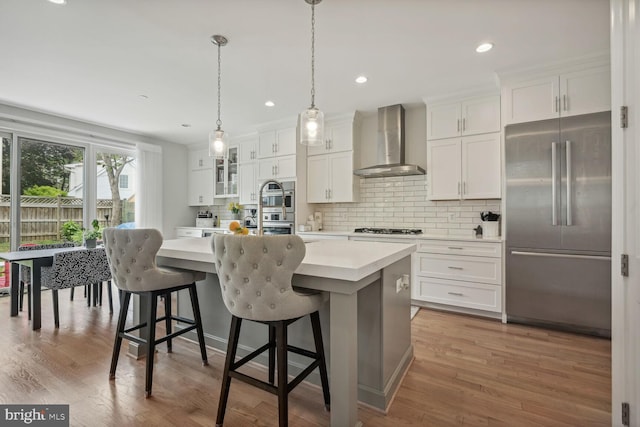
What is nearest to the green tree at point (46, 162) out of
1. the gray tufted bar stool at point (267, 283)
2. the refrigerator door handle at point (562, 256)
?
the gray tufted bar stool at point (267, 283)

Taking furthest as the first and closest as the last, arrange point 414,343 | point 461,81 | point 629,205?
point 461,81 < point 414,343 < point 629,205

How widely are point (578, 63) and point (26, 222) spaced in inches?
275

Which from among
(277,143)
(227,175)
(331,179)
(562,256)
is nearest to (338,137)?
(331,179)

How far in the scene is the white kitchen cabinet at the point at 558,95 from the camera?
2.76 meters

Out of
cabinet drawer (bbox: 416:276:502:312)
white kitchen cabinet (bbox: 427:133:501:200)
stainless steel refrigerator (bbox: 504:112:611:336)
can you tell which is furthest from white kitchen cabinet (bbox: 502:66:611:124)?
cabinet drawer (bbox: 416:276:502:312)

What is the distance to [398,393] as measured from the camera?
1904 mm

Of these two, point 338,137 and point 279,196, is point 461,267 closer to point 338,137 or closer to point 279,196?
point 338,137

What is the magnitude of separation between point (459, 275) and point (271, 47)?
118 inches

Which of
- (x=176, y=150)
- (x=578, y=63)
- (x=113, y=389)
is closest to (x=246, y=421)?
(x=113, y=389)

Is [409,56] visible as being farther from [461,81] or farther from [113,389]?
[113,389]

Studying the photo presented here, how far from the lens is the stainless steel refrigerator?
2688 millimetres

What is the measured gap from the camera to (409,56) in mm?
2762

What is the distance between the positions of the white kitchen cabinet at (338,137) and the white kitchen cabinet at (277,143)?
1.50 ft

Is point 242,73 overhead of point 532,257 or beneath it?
overhead
